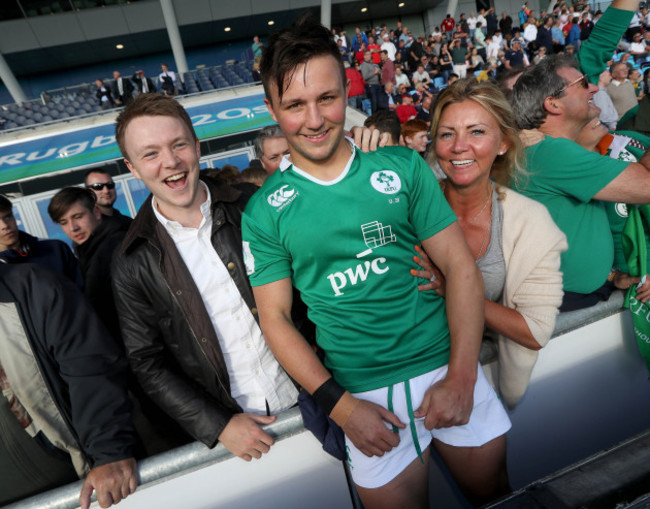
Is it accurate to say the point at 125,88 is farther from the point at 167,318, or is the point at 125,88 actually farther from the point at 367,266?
the point at 367,266

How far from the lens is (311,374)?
4.24ft

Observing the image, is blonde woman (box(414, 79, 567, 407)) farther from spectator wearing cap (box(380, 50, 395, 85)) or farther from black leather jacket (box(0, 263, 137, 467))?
spectator wearing cap (box(380, 50, 395, 85))

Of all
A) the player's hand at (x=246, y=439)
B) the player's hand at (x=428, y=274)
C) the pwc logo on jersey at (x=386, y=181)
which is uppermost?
the pwc logo on jersey at (x=386, y=181)

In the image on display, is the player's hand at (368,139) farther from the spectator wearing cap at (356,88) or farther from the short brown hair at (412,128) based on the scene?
the spectator wearing cap at (356,88)

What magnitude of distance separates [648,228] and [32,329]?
9.03 ft

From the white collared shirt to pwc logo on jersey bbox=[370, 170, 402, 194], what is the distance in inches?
28.8

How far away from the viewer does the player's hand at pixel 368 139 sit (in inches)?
56.9

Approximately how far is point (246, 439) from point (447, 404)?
71cm

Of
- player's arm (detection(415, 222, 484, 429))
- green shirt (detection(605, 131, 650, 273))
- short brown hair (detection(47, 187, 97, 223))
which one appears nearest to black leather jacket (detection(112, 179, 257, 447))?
player's arm (detection(415, 222, 484, 429))

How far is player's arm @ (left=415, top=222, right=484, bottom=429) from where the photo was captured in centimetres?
128

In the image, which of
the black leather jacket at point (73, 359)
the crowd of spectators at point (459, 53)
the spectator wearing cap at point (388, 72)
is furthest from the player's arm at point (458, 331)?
the spectator wearing cap at point (388, 72)

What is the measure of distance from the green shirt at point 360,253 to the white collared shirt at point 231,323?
326 millimetres

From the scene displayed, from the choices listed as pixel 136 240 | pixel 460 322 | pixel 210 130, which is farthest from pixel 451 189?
pixel 210 130

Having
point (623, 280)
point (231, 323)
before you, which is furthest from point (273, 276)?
point (623, 280)
